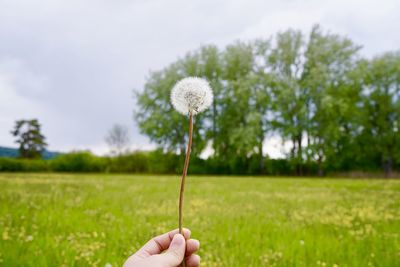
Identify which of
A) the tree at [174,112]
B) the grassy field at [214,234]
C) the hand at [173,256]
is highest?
the tree at [174,112]

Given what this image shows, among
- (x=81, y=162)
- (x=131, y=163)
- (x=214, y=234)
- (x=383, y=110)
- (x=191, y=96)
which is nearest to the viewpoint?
(x=191, y=96)

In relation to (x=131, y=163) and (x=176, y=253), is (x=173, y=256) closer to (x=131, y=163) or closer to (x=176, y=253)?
(x=176, y=253)

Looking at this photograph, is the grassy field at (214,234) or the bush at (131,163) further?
the bush at (131,163)

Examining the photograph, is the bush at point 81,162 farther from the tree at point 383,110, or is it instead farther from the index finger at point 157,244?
the index finger at point 157,244

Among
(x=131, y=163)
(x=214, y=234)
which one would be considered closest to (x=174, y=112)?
(x=131, y=163)

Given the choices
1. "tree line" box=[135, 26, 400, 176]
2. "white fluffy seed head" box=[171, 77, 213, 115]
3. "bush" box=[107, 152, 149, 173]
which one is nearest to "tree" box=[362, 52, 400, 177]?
"tree line" box=[135, 26, 400, 176]

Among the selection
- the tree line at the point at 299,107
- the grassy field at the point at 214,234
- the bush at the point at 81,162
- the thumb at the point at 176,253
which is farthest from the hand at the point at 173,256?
the bush at the point at 81,162

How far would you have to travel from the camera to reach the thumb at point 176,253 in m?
1.49

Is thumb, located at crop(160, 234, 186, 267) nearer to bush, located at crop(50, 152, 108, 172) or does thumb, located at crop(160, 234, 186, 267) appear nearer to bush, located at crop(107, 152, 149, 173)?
bush, located at crop(107, 152, 149, 173)

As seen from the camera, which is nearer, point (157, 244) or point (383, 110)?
point (157, 244)

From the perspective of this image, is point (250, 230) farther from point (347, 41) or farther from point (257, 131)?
point (347, 41)

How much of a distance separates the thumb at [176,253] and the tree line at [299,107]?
107 feet

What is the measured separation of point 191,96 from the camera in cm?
167

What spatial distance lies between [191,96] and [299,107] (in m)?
35.7
